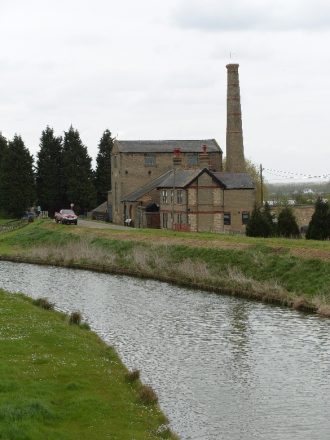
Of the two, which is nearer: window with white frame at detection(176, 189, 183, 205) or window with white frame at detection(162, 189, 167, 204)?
window with white frame at detection(176, 189, 183, 205)

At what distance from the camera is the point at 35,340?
2791 cm

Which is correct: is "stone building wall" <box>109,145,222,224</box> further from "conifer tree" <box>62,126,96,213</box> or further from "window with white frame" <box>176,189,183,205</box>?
"conifer tree" <box>62,126,96,213</box>

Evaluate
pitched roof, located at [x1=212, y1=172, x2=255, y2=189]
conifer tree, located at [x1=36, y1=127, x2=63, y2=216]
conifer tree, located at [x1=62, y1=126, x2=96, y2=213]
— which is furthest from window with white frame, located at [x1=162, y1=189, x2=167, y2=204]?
conifer tree, located at [x1=36, y1=127, x2=63, y2=216]

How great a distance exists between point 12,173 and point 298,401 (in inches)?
3445

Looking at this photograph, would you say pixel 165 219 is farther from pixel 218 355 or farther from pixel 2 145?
pixel 218 355

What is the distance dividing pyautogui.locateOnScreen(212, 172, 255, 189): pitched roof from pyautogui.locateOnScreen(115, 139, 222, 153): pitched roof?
1122 centimetres

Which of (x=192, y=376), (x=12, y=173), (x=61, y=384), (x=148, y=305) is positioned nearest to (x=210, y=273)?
(x=148, y=305)

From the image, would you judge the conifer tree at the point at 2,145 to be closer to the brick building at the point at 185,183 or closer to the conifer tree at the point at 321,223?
the brick building at the point at 185,183

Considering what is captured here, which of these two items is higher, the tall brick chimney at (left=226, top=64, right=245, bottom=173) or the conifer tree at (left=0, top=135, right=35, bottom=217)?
the tall brick chimney at (left=226, top=64, right=245, bottom=173)

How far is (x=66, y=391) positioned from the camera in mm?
21344

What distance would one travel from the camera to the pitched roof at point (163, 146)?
96.6 meters

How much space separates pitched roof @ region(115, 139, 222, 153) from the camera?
96.6m

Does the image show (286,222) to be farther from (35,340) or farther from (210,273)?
(35,340)

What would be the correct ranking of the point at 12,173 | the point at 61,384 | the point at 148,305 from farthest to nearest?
the point at 12,173, the point at 148,305, the point at 61,384
